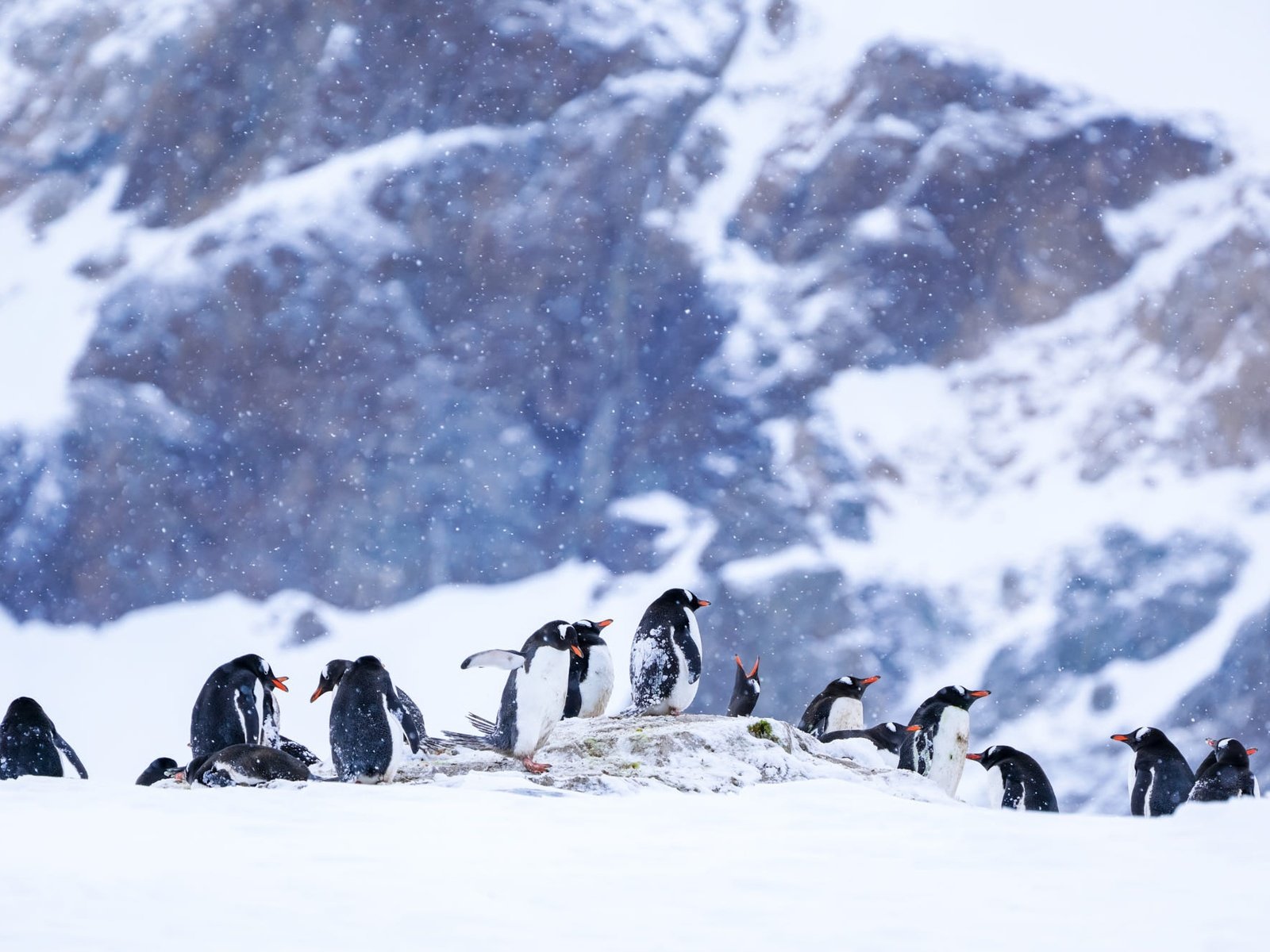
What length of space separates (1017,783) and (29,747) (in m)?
5.09

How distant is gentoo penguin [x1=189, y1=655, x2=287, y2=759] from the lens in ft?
22.2

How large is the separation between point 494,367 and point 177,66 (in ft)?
69.0

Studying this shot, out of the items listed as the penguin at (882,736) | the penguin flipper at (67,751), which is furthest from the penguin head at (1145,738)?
the penguin flipper at (67,751)

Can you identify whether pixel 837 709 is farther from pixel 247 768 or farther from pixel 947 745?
pixel 247 768

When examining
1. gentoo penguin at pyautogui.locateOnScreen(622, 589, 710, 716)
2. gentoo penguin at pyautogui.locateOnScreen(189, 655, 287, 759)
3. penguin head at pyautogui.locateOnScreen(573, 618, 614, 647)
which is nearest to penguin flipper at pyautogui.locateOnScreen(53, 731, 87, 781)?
gentoo penguin at pyautogui.locateOnScreen(189, 655, 287, 759)

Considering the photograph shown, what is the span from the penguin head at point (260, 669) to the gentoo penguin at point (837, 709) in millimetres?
4157

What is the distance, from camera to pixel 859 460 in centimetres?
4881

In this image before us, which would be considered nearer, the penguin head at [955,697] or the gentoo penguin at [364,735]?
the gentoo penguin at [364,735]

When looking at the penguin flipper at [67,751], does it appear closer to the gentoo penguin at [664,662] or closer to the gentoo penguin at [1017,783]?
the gentoo penguin at [664,662]

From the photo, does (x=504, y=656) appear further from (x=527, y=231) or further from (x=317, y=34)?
(x=317, y=34)

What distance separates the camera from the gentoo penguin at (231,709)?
22.2ft

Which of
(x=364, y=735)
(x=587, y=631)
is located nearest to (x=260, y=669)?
(x=364, y=735)

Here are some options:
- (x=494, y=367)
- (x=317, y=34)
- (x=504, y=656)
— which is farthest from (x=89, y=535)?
(x=504, y=656)

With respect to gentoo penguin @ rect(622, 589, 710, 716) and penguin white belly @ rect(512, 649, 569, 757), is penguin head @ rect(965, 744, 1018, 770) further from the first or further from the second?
penguin white belly @ rect(512, 649, 569, 757)
